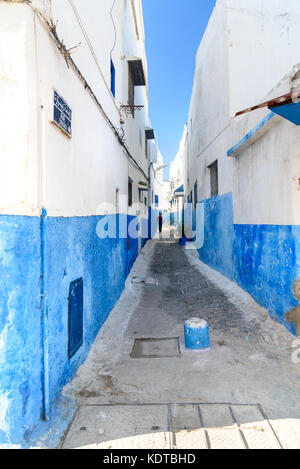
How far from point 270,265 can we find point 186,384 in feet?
9.68

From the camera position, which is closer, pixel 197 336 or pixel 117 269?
pixel 197 336

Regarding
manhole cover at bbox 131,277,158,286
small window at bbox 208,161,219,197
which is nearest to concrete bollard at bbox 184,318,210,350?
manhole cover at bbox 131,277,158,286

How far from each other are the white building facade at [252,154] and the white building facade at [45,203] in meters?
2.99

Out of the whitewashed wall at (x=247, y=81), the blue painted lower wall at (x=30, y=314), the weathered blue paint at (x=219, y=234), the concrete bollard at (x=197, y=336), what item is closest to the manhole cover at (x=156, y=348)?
the concrete bollard at (x=197, y=336)

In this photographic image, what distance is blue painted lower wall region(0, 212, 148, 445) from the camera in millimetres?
2365

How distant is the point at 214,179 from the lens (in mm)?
10211

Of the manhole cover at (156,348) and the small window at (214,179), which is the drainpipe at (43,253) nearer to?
the manhole cover at (156,348)

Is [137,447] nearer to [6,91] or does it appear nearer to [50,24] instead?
[6,91]

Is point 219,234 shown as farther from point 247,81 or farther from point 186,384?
point 186,384

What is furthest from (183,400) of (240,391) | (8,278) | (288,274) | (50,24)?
(50,24)

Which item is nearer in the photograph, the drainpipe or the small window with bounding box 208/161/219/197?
the drainpipe

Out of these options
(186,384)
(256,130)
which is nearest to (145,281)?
(256,130)

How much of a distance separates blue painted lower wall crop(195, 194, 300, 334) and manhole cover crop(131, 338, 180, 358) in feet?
6.20

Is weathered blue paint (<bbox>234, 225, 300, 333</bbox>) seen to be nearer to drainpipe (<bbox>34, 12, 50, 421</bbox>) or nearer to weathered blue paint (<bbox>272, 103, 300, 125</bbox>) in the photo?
weathered blue paint (<bbox>272, 103, 300, 125</bbox>)
